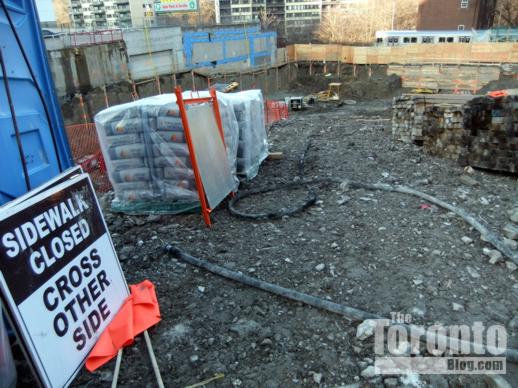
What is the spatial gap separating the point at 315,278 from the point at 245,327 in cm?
100

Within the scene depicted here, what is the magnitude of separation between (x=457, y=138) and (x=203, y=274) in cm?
645

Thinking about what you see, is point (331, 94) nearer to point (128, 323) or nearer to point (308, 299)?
point (308, 299)

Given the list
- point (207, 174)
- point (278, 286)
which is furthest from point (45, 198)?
point (207, 174)

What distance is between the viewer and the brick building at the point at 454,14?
1561 inches

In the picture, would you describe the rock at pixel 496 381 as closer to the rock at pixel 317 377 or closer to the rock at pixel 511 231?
the rock at pixel 317 377

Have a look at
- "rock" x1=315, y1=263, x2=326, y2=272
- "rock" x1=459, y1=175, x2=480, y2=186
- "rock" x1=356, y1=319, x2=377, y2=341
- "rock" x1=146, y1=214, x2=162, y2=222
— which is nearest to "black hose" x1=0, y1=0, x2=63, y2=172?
"rock" x1=146, y1=214, x2=162, y2=222

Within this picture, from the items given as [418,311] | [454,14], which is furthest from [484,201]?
[454,14]

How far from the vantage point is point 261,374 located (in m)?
2.83

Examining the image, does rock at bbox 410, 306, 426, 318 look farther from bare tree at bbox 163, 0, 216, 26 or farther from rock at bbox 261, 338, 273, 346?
bare tree at bbox 163, 0, 216, 26

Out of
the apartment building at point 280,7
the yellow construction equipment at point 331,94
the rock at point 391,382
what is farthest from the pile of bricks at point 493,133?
the apartment building at point 280,7

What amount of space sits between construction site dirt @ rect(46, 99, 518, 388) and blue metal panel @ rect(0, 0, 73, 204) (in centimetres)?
153

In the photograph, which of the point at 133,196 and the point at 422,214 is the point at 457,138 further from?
the point at 133,196

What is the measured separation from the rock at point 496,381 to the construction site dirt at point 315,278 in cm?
4

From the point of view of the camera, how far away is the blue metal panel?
3.02 meters
